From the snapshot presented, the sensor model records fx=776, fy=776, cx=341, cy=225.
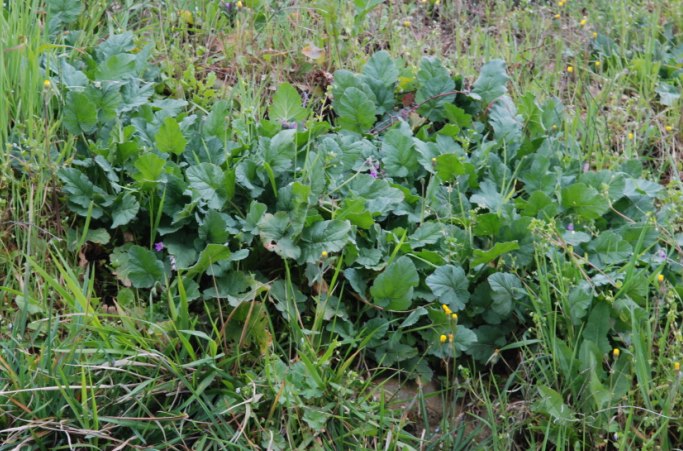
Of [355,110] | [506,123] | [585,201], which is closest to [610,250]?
[585,201]

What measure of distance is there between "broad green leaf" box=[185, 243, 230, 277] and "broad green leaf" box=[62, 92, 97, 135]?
0.71 meters

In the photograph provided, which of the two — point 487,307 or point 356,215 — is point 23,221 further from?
point 487,307

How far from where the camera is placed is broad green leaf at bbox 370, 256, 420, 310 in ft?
8.52

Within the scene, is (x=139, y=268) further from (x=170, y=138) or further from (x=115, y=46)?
(x=115, y=46)

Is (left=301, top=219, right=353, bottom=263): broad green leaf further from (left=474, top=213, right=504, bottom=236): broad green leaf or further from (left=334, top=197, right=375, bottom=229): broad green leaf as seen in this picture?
(left=474, top=213, right=504, bottom=236): broad green leaf

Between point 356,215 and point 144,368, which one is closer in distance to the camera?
point 144,368

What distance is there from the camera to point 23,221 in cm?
270

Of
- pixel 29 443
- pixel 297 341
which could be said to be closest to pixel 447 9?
pixel 297 341

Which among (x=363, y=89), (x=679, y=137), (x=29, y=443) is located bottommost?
(x=29, y=443)

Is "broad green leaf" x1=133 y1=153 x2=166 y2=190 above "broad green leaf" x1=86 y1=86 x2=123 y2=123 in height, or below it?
below

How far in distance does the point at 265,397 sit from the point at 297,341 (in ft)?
0.71

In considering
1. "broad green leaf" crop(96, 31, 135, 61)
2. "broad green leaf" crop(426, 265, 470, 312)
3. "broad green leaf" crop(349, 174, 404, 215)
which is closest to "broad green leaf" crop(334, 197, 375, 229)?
"broad green leaf" crop(349, 174, 404, 215)

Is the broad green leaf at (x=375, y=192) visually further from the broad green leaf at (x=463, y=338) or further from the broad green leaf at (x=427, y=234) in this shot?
the broad green leaf at (x=463, y=338)

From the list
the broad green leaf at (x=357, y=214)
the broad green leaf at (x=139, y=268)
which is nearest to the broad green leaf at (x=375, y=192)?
the broad green leaf at (x=357, y=214)
